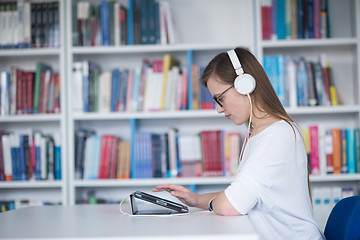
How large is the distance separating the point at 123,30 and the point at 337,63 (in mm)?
1554

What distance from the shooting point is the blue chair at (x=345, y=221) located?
1301 millimetres

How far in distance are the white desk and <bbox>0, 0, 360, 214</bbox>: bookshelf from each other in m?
1.41

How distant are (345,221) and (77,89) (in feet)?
6.91

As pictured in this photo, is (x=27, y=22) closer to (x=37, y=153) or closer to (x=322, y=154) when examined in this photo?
(x=37, y=153)

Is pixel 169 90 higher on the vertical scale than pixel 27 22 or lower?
lower

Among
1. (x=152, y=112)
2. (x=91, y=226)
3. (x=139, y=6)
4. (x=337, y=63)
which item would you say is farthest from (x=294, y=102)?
(x=91, y=226)

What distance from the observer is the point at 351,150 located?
9.39 feet

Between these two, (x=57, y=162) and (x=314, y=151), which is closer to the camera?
(x=314, y=151)

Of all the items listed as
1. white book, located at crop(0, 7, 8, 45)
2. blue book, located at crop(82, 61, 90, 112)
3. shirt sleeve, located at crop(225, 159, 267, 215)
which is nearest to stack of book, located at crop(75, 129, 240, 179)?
blue book, located at crop(82, 61, 90, 112)

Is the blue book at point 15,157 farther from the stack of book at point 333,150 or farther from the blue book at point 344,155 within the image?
the blue book at point 344,155

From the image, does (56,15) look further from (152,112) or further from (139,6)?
(152,112)

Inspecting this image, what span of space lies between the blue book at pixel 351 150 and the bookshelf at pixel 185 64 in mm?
80

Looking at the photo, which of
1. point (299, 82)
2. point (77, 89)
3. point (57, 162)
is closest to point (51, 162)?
point (57, 162)

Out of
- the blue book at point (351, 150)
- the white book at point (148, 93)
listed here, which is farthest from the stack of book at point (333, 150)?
the white book at point (148, 93)
